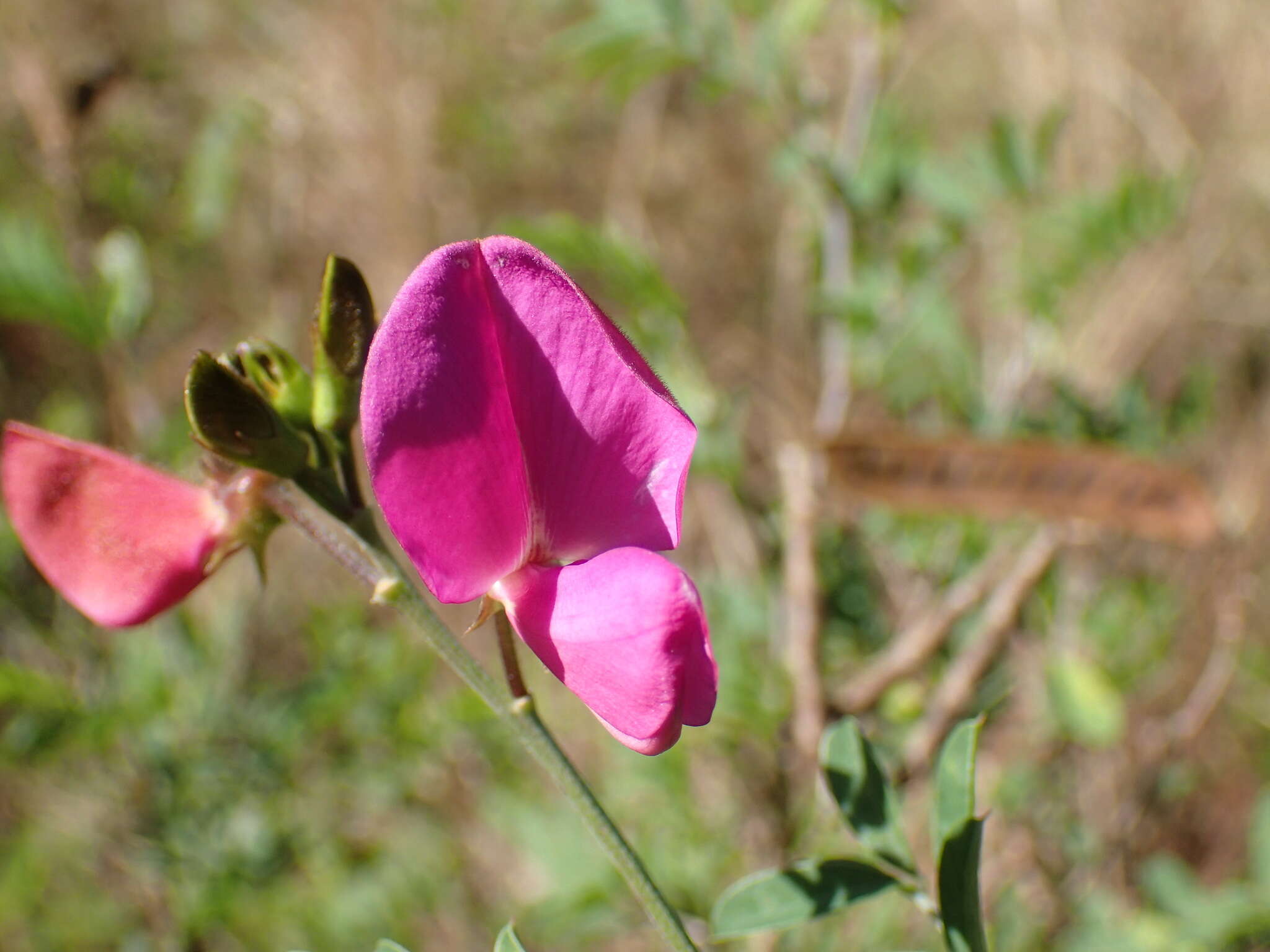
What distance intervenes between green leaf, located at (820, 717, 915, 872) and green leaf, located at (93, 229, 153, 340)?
3.68 feet

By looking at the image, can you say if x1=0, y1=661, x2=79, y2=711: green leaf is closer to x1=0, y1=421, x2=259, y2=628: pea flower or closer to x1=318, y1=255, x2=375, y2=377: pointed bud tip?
x1=0, y1=421, x2=259, y2=628: pea flower

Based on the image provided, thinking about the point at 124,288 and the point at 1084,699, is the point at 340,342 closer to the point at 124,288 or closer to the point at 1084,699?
the point at 1084,699

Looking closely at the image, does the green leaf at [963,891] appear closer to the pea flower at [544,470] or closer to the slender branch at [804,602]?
the pea flower at [544,470]

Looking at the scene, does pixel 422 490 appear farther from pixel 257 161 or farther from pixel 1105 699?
pixel 257 161

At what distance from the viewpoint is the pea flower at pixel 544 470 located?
1.20 ft

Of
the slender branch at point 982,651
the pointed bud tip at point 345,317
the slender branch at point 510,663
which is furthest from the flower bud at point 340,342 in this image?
the slender branch at point 982,651

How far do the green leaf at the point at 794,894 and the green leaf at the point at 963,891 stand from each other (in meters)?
0.04

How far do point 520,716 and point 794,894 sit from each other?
Result: 7.8 inches

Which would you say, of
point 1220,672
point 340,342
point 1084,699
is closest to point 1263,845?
point 1220,672

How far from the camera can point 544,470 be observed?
1.39ft

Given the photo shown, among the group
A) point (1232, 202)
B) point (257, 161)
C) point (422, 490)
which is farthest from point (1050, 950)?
point (257, 161)

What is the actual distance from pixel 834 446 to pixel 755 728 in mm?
354

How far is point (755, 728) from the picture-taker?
1.03 metres

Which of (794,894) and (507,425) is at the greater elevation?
(507,425)
